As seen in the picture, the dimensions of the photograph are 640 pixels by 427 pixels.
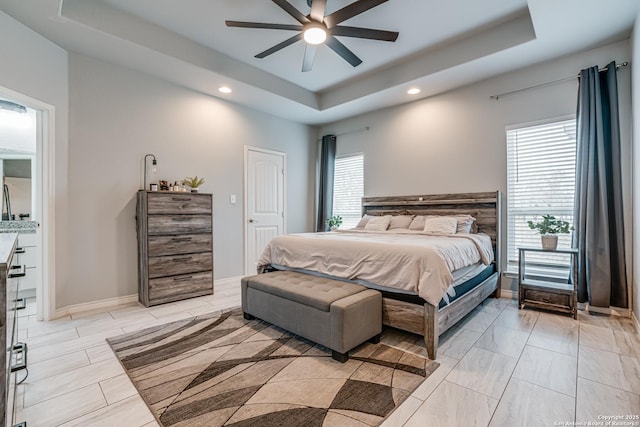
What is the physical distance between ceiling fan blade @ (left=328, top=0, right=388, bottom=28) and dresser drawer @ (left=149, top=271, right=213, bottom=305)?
10.2 feet

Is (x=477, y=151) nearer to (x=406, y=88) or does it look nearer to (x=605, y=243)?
(x=406, y=88)

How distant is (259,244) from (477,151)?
3.49m

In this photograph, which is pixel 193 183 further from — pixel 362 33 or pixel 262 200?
pixel 362 33

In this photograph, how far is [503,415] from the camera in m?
1.54

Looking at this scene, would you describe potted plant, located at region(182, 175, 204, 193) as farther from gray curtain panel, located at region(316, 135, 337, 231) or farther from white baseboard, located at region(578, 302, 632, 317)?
white baseboard, located at region(578, 302, 632, 317)

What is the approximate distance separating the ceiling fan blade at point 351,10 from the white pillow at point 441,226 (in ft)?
7.74

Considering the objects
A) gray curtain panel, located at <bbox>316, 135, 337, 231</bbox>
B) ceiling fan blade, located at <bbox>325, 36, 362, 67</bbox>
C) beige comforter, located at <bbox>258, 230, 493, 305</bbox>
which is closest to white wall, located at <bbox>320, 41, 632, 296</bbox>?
gray curtain panel, located at <bbox>316, 135, 337, 231</bbox>

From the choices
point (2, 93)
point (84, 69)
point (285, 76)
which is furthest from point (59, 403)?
point (285, 76)

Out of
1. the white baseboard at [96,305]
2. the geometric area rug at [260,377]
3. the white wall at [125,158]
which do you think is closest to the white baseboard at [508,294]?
the geometric area rug at [260,377]

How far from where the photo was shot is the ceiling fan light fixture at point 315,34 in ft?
8.52

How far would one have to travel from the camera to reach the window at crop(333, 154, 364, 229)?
209 inches

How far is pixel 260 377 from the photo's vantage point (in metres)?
1.92

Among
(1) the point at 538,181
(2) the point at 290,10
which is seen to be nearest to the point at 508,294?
(1) the point at 538,181

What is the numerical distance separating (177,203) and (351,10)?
2.74 m
